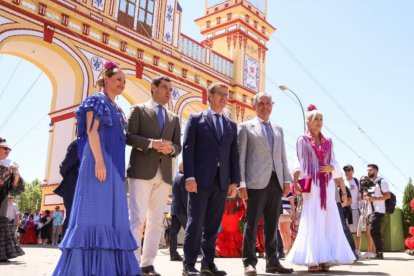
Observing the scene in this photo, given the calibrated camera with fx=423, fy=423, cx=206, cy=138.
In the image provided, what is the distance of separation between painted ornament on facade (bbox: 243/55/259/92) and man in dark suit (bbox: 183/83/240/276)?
1560 centimetres

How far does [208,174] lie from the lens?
4.07 m

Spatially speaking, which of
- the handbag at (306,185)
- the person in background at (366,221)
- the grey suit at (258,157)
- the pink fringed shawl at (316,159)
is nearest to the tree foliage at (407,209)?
the person in background at (366,221)

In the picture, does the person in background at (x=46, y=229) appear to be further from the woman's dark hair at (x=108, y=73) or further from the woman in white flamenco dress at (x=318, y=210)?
the woman's dark hair at (x=108, y=73)

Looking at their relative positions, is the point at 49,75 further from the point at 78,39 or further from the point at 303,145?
the point at 303,145

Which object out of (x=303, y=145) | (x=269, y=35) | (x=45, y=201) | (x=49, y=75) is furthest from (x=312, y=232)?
(x=269, y=35)

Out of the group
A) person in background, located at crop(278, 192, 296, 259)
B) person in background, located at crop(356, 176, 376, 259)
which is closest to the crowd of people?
person in background, located at crop(278, 192, 296, 259)

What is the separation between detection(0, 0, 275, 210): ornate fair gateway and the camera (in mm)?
13039

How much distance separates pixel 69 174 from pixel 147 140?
81cm

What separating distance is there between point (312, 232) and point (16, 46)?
39.0 feet

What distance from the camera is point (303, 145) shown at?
507 centimetres

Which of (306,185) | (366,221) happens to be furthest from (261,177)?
(366,221)

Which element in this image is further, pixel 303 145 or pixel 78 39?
pixel 78 39

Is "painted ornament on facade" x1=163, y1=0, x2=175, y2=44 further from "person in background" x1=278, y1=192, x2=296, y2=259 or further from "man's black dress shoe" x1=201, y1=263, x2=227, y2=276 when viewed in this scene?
"man's black dress shoe" x1=201, y1=263, x2=227, y2=276

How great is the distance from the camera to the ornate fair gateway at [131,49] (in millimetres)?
13039
